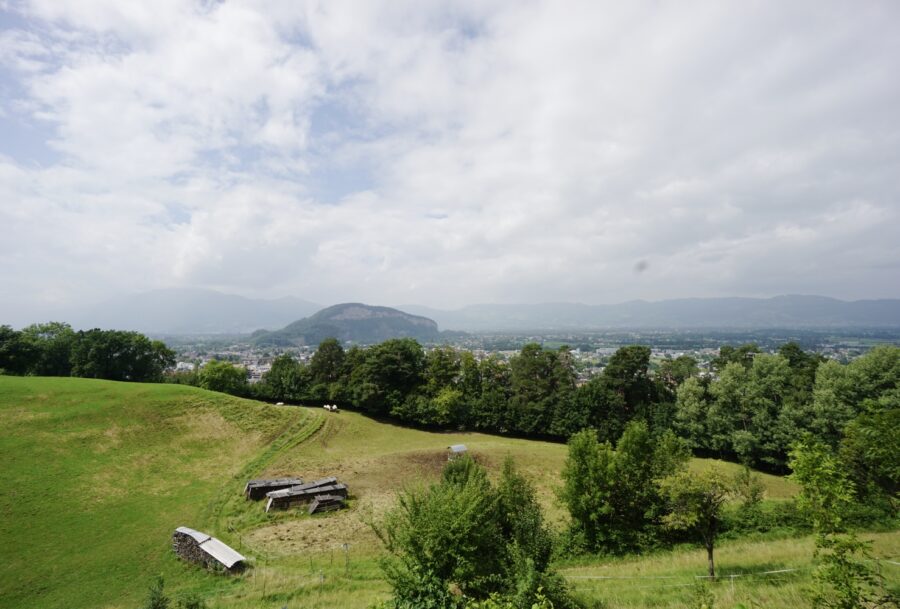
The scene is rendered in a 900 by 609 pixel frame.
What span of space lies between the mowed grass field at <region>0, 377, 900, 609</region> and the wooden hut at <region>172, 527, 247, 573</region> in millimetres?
452

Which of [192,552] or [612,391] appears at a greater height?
[612,391]

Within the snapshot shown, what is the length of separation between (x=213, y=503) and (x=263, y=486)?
3.27 metres

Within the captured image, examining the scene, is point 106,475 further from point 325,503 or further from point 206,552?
point 325,503

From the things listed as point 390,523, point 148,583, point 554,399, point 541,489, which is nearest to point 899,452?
point 390,523

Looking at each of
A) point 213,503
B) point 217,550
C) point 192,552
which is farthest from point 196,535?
point 213,503

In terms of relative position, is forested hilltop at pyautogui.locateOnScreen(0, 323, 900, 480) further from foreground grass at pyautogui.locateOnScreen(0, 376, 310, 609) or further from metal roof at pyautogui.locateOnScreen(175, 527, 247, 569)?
metal roof at pyautogui.locateOnScreen(175, 527, 247, 569)

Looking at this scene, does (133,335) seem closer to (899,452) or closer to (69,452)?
(69,452)

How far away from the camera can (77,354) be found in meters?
60.4

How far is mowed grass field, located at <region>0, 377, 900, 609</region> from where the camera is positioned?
17.0m

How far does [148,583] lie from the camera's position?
18266 mm

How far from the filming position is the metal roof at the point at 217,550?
1886 cm

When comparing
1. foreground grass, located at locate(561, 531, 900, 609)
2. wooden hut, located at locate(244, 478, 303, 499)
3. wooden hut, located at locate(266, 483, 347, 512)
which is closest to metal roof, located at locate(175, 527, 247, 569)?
wooden hut, located at locate(266, 483, 347, 512)

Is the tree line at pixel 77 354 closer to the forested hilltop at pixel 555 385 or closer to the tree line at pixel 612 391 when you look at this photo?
the forested hilltop at pixel 555 385

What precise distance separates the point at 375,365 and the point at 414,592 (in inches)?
1784
